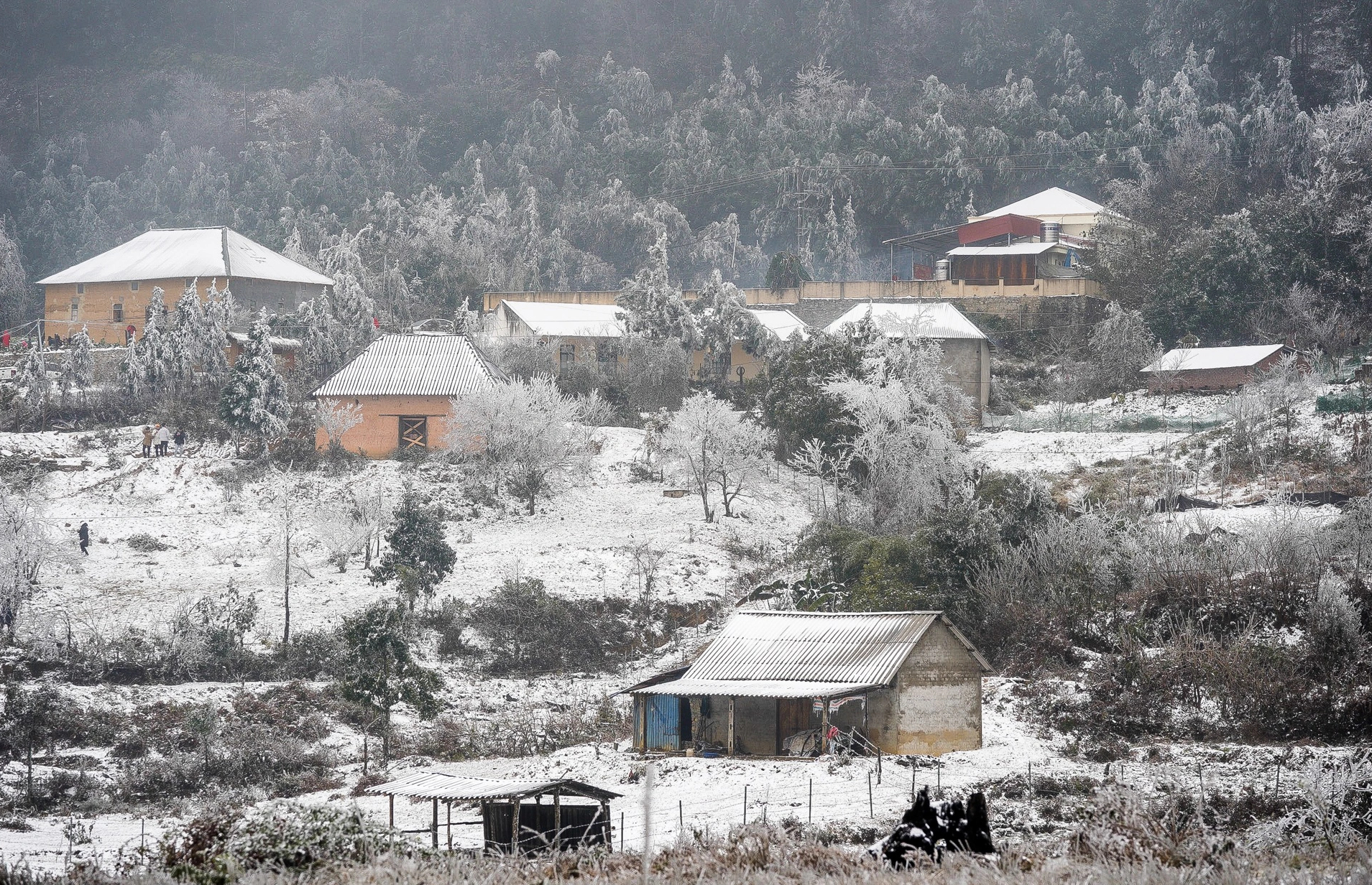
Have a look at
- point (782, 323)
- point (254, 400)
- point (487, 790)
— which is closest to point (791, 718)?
point (487, 790)

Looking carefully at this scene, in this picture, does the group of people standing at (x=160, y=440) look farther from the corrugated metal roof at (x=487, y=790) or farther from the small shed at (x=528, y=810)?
the small shed at (x=528, y=810)

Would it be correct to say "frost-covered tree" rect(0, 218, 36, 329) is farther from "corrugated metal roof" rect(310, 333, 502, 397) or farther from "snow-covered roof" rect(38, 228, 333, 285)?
"corrugated metal roof" rect(310, 333, 502, 397)

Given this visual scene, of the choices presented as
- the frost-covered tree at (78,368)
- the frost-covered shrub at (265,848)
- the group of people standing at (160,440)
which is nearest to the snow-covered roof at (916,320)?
the group of people standing at (160,440)

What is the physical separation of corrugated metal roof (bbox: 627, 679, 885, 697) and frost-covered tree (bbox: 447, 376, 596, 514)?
1505 centimetres

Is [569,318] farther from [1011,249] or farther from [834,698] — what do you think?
[834,698]

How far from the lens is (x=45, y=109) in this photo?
11994 centimetres

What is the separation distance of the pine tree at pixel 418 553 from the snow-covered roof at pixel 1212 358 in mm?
25615

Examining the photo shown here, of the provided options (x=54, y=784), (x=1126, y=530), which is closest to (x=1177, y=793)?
(x=1126, y=530)

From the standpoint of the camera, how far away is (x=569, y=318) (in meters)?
57.6

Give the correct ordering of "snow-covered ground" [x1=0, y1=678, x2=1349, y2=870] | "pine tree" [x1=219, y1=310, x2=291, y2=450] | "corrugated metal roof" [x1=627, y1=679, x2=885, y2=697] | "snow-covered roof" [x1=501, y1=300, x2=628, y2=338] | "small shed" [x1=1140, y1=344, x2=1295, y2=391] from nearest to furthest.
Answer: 1. "snow-covered ground" [x1=0, y1=678, x2=1349, y2=870]
2. "corrugated metal roof" [x1=627, y1=679, x2=885, y2=697]
3. "pine tree" [x1=219, y1=310, x2=291, y2=450]
4. "small shed" [x1=1140, y1=344, x2=1295, y2=391]
5. "snow-covered roof" [x1=501, y1=300, x2=628, y2=338]

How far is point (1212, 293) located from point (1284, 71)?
41960mm

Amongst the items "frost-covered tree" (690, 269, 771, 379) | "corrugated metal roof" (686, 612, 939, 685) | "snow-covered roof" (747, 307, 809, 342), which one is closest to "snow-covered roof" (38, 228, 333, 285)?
"frost-covered tree" (690, 269, 771, 379)

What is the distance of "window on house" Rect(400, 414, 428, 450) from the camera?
1861 inches

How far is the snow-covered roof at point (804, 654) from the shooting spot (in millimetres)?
27547
